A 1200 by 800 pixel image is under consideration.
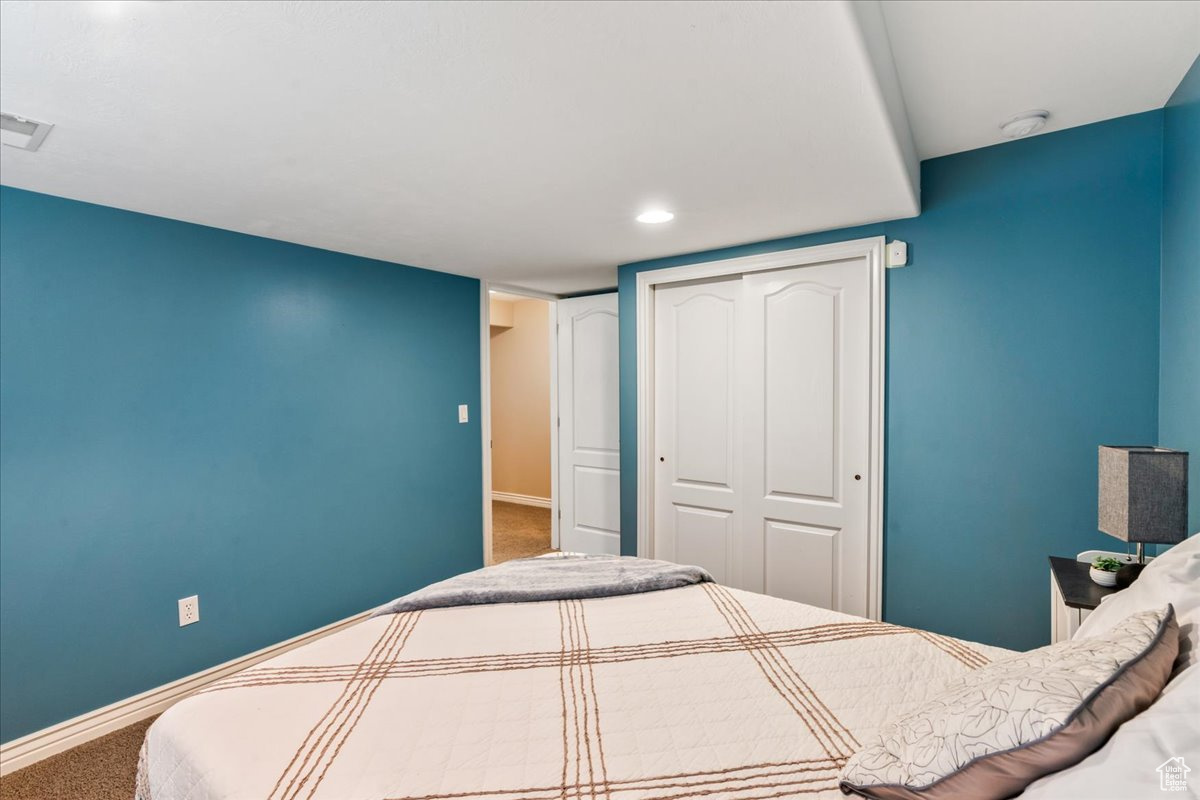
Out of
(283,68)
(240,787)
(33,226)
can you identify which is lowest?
(240,787)

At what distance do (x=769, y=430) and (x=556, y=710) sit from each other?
7.47 ft

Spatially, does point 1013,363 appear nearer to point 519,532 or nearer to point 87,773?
point 87,773

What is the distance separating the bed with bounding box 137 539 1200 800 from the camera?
1034 mm

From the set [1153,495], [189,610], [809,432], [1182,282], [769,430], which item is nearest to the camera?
[1153,495]

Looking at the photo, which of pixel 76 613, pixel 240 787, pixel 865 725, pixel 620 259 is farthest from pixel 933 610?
pixel 76 613

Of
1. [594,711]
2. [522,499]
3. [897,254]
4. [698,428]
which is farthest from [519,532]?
[594,711]

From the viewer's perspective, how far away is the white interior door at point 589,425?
14.8 feet

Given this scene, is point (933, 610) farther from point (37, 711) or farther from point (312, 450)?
point (37, 711)

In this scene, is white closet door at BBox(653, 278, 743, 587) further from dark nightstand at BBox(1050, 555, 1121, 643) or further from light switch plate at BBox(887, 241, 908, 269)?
dark nightstand at BBox(1050, 555, 1121, 643)

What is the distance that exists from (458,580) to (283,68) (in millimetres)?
1695

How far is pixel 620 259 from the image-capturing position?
12.0ft

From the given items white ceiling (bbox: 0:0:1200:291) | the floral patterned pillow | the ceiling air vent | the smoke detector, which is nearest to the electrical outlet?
white ceiling (bbox: 0:0:1200:291)

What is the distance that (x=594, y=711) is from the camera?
130 cm

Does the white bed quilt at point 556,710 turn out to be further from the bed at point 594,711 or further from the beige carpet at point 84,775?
the beige carpet at point 84,775
